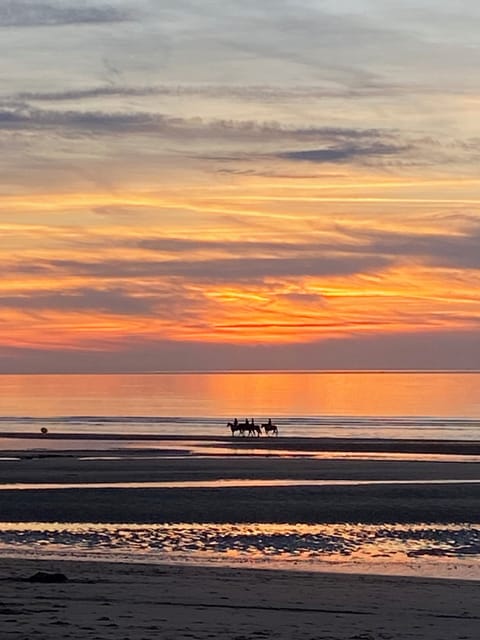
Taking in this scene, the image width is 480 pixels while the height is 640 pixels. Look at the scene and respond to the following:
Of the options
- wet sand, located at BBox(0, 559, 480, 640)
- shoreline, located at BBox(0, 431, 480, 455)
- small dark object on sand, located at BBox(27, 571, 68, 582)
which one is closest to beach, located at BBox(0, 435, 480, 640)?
wet sand, located at BBox(0, 559, 480, 640)

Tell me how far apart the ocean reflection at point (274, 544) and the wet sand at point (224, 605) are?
1.57m

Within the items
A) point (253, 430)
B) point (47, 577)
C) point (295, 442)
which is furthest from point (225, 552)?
point (253, 430)

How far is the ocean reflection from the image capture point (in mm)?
20234

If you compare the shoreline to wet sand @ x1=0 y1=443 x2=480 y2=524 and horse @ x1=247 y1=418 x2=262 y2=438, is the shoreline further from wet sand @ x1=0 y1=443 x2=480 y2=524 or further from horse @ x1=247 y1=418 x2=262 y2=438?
wet sand @ x1=0 y1=443 x2=480 y2=524

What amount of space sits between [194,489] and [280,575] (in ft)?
51.0

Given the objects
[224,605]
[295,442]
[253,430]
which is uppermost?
[253,430]

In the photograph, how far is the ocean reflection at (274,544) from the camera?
20.2 metres

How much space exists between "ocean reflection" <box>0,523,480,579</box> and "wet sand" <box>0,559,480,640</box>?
62.0 inches

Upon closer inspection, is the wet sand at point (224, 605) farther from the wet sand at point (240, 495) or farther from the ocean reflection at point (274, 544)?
the wet sand at point (240, 495)

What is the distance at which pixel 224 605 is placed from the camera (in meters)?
14.9

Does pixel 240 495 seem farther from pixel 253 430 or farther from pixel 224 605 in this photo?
pixel 253 430

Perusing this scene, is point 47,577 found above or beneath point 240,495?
beneath

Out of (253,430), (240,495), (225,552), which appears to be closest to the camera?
(225,552)

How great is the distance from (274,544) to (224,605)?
7.77m
